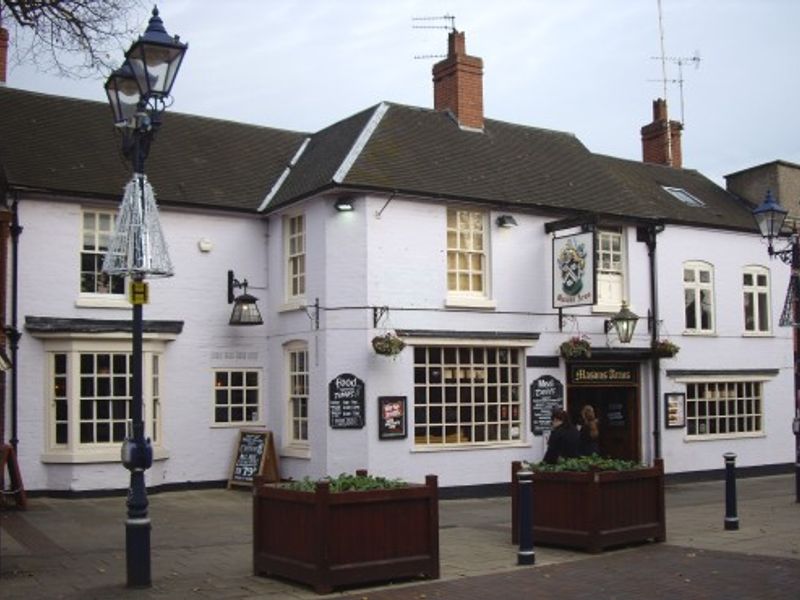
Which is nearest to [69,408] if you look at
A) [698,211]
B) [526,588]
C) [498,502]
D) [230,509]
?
[230,509]

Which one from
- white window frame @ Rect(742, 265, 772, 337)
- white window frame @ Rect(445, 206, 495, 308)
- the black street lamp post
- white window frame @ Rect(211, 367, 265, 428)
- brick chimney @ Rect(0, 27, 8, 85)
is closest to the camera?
the black street lamp post

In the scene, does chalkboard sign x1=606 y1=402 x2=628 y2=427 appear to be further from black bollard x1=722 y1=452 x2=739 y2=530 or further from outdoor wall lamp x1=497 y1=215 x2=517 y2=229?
black bollard x1=722 y1=452 x2=739 y2=530

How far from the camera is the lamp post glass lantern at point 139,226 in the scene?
9703 millimetres

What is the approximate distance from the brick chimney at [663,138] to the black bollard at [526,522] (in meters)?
18.8

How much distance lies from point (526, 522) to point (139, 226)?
5470 millimetres

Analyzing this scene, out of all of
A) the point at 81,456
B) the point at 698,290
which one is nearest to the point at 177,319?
the point at 81,456

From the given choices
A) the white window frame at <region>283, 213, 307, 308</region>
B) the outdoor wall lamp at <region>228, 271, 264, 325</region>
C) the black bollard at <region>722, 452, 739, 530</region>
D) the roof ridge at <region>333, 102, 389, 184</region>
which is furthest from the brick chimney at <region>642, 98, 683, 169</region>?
the black bollard at <region>722, 452, 739, 530</region>

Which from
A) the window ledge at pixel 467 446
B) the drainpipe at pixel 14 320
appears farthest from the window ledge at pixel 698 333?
the drainpipe at pixel 14 320

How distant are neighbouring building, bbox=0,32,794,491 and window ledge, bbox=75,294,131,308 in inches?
2.2

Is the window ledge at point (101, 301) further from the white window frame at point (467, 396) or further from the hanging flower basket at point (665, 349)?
the hanging flower basket at point (665, 349)

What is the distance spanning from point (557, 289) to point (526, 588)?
10.3 m

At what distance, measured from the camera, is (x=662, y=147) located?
2827 centimetres

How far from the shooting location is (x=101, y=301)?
1823 centimetres

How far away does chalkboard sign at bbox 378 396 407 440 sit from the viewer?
58.0ft
